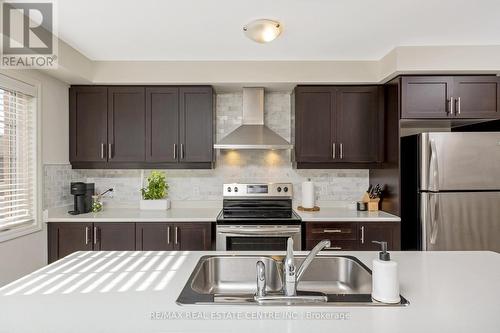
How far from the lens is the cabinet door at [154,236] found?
2.82m

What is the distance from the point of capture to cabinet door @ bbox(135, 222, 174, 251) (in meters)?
2.82

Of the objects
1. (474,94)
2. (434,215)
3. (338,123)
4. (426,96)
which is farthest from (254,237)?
(474,94)

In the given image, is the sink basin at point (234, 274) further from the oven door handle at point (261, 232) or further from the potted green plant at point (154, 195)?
the potted green plant at point (154, 195)

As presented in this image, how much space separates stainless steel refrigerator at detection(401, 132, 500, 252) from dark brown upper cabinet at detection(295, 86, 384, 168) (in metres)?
0.60

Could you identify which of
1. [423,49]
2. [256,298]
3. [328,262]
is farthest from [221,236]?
[423,49]

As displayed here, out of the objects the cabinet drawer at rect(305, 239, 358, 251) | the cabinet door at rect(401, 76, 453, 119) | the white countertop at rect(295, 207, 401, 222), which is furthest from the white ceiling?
the cabinet drawer at rect(305, 239, 358, 251)

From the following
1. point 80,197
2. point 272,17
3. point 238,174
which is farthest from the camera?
point 238,174

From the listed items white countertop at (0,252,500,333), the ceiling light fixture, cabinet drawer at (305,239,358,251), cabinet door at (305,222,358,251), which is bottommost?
cabinet drawer at (305,239,358,251)

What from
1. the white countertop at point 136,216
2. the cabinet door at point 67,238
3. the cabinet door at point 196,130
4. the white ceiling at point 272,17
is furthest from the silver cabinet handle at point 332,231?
the cabinet door at point 67,238

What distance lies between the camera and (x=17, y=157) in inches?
100

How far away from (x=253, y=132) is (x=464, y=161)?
193 centimetres

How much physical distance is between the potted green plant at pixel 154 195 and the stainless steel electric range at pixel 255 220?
69 centimetres

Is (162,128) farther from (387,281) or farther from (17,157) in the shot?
(387,281)

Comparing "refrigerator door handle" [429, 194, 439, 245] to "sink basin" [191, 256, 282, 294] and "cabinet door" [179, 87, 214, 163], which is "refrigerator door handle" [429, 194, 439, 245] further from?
"cabinet door" [179, 87, 214, 163]
